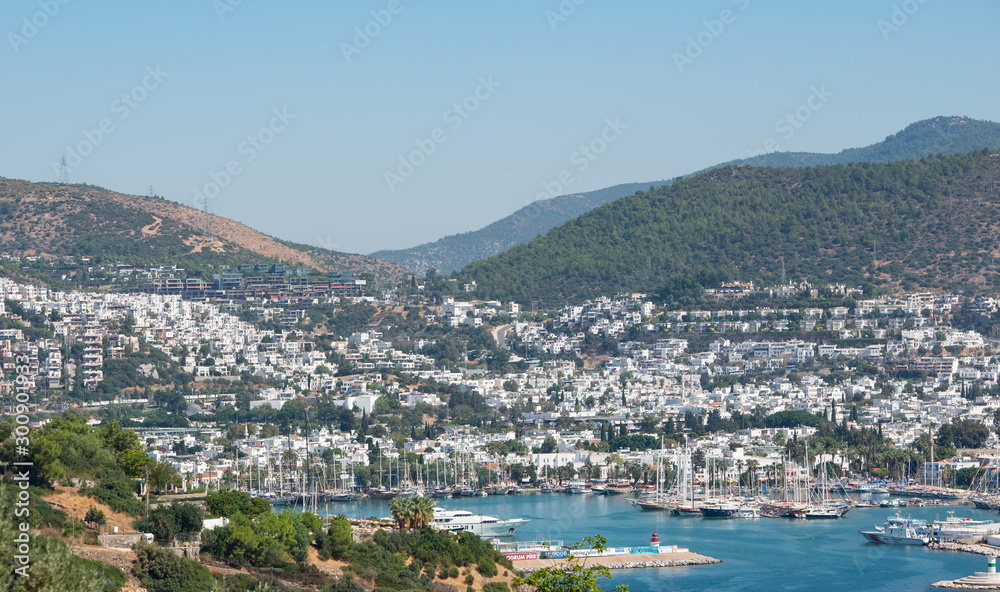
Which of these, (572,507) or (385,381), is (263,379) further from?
(572,507)

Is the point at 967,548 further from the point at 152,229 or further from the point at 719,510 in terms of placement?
the point at 152,229

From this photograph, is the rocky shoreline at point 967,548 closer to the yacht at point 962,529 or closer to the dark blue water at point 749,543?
the dark blue water at point 749,543

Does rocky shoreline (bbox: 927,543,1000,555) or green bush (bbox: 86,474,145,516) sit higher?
green bush (bbox: 86,474,145,516)

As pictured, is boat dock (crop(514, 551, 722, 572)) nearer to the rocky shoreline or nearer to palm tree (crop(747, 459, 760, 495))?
the rocky shoreline

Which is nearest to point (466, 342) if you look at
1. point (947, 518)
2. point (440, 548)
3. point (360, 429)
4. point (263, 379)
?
point (263, 379)

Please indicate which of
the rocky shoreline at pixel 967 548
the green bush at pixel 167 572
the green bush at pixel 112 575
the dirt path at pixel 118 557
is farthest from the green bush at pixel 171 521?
the rocky shoreline at pixel 967 548

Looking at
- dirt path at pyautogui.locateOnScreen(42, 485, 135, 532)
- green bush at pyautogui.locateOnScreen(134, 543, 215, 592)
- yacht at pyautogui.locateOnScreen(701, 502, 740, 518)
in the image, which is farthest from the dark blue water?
green bush at pyautogui.locateOnScreen(134, 543, 215, 592)

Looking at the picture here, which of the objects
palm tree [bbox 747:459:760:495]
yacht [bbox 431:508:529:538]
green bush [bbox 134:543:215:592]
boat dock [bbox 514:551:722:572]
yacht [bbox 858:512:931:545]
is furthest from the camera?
palm tree [bbox 747:459:760:495]
